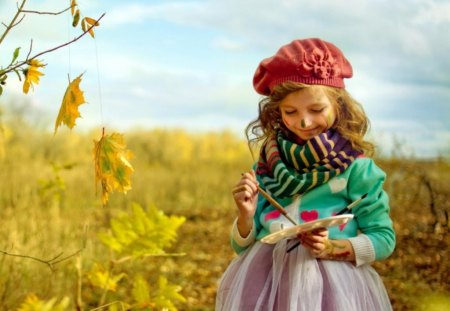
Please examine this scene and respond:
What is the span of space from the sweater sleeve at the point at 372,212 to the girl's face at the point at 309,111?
202 millimetres

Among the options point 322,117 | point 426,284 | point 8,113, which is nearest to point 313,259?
point 322,117

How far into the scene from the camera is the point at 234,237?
9.31 feet

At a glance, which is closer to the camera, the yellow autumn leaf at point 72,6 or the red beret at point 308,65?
the yellow autumn leaf at point 72,6

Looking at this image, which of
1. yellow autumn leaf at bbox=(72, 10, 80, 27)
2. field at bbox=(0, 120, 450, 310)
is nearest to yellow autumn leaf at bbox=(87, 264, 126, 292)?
field at bbox=(0, 120, 450, 310)

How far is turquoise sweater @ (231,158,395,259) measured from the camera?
8.74 ft

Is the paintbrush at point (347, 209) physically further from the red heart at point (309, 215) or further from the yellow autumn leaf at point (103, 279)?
the yellow autumn leaf at point (103, 279)

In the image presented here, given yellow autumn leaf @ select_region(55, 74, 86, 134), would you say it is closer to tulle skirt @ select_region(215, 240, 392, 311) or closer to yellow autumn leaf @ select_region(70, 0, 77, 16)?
yellow autumn leaf @ select_region(70, 0, 77, 16)

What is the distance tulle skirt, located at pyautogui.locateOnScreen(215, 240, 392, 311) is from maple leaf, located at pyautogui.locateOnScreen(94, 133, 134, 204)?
68 cm

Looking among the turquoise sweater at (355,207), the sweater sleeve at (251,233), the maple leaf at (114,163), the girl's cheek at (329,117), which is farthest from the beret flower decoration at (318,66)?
the maple leaf at (114,163)

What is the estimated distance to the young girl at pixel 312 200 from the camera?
2645 millimetres

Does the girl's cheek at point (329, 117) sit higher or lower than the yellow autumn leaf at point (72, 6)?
lower

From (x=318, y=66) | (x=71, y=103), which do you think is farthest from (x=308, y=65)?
(x=71, y=103)

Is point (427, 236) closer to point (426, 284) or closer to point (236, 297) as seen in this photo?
point (426, 284)

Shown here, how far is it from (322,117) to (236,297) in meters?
0.71
